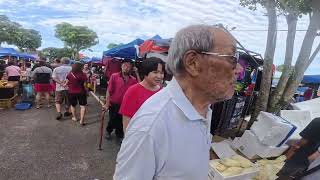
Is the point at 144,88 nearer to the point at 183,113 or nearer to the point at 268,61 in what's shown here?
the point at 183,113

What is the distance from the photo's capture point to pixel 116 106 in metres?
7.00

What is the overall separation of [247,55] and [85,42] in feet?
220

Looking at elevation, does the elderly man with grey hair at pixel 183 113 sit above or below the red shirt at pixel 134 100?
above

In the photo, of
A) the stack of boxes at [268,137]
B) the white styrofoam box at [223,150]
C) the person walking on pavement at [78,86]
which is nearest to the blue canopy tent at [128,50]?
the person walking on pavement at [78,86]

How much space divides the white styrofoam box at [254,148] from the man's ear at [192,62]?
4.45 metres

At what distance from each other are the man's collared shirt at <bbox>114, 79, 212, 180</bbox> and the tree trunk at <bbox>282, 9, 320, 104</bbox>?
6.43m

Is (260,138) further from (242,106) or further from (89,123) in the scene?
(89,123)

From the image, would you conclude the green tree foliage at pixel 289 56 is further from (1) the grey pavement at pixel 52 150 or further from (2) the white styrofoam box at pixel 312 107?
(1) the grey pavement at pixel 52 150

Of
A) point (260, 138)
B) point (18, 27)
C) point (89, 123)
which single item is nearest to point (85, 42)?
point (18, 27)

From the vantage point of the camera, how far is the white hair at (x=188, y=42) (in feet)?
4.87

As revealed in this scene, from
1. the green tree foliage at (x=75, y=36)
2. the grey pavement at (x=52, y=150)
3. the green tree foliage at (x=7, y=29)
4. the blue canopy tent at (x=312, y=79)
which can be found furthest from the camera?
the green tree foliage at (x=75, y=36)

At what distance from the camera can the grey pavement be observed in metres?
5.43

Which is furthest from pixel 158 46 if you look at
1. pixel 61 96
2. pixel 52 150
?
pixel 61 96

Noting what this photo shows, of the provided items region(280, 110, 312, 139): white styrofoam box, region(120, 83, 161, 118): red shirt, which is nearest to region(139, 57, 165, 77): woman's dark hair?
region(120, 83, 161, 118): red shirt
